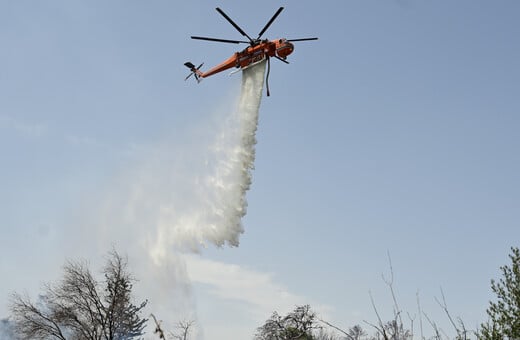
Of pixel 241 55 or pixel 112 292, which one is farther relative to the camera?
pixel 112 292

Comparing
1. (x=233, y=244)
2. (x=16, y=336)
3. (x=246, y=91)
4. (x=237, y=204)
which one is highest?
(x=246, y=91)

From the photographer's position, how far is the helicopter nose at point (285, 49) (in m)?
28.1

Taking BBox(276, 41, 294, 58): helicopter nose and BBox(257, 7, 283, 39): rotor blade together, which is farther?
BBox(276, 41, 294, 58): helicopter nose

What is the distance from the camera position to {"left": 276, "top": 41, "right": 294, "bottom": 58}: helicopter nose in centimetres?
2814

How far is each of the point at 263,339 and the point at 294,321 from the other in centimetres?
689

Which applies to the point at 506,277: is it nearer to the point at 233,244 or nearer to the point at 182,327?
the point at 233,244

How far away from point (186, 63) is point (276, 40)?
1183 centimetres

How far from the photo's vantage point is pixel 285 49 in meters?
28.2

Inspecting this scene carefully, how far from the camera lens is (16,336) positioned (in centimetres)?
3856

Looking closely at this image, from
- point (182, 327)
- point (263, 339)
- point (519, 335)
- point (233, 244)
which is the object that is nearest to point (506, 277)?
point (519, 335)

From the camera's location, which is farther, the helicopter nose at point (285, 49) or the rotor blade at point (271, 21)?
the helicopter nose at point (285, 49)

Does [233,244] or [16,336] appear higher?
[233,244]

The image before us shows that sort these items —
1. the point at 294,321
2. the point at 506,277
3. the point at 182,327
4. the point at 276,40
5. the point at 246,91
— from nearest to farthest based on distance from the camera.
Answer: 1. the point at 506,277
2. the point at 276,40
3. the point at 246,91
4. the point at 182,327
5. the point at 294,321

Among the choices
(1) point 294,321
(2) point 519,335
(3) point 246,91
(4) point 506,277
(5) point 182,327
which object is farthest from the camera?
(1) point 294,321
